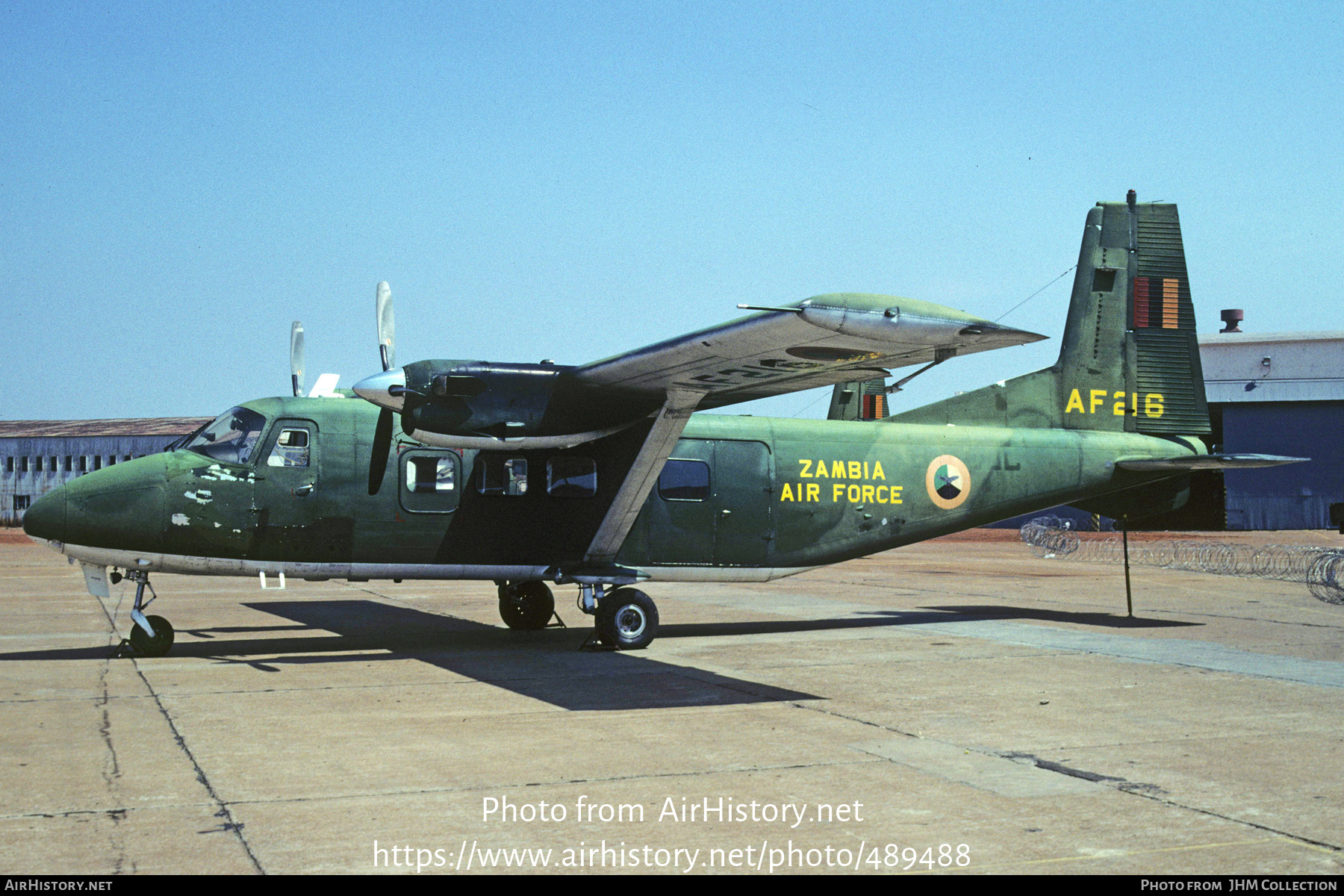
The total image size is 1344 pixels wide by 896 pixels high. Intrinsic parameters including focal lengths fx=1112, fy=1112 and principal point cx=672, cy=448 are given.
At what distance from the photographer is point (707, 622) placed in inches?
675

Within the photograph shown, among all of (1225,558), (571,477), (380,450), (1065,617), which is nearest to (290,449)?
(380,450)

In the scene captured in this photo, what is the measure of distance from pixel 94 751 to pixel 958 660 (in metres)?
8.76

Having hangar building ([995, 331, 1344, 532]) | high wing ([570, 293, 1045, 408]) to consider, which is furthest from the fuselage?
hangar building ([995, 331, 1344, 532])

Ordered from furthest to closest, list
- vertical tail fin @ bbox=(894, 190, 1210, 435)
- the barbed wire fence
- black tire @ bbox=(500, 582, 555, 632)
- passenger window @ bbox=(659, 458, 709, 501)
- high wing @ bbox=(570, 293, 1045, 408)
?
the barbed wire fence → vertical tail fin @ bbox=(894, 190, 1210, 435) → black tire @ bbox=(500, 582, 555, 632) → passenger window @ bbox=(659, 458, 709, 501) → high wing @ bbox=(570, 293, 1045, 408)

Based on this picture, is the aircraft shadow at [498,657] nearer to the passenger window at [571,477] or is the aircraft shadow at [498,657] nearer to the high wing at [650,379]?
the high wing at [650,379]

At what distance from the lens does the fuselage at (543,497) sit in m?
12.4

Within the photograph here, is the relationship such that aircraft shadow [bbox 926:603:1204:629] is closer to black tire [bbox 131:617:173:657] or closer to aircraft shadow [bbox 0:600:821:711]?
aircraft shadow [bbox 0:600:821:711]

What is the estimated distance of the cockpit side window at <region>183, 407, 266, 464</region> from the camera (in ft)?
42.1

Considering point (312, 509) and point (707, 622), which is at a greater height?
point (312, 509)

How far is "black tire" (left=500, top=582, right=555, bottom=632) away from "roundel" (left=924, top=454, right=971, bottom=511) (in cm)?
570

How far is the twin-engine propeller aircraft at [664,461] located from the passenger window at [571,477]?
1.2 inches
